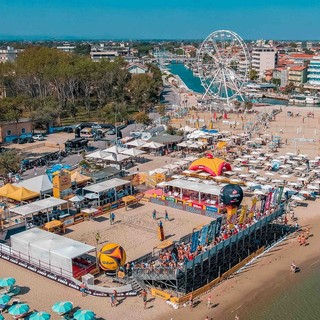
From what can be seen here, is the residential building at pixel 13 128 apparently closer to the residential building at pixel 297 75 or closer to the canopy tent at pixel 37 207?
the canopy tent at pixel 37 207

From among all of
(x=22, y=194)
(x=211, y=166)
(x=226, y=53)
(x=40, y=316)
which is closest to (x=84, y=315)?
(x=40, y=316)

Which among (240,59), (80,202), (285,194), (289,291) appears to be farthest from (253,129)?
(289,291)

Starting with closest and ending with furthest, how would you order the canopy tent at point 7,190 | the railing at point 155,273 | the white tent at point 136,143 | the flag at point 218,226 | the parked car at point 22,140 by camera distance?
1. the railing at point 155,273
2. the flag at point 218,226
3. the canopy tent at point 7,190
4. the white tent at point 136,143
5. the parked car at point 22,140

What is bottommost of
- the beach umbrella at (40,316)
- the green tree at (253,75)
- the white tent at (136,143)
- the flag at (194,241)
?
the beach umbrella at (40,316)

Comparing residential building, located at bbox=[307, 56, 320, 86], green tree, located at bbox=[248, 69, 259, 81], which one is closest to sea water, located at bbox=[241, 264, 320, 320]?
residential building, located at bbox=[307, 56, 320, 86]

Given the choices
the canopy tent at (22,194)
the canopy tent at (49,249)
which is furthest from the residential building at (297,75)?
the canopy tent at (49,249)

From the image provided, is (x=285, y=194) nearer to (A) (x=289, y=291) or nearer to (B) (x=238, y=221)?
(B) (x=238, y=221)

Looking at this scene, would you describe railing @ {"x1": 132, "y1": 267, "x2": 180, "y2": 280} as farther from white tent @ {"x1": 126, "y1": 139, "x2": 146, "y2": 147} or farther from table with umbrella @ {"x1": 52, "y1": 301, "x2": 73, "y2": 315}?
white tent @ {"x1": 126, "y1": 139, "x2": 146, "y2": 147}
